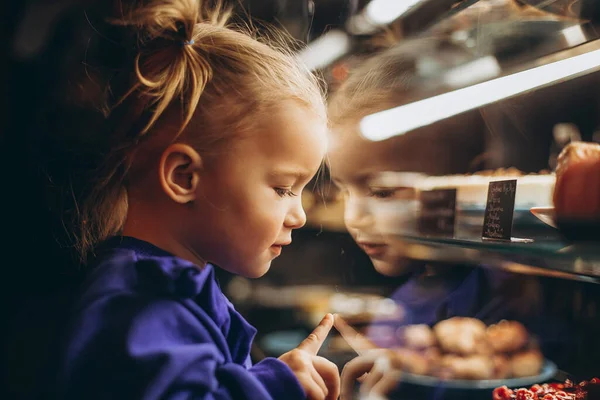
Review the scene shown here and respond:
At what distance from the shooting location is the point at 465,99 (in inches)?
46.3

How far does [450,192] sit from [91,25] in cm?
74

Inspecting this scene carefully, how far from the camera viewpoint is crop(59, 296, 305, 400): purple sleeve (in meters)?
0.70

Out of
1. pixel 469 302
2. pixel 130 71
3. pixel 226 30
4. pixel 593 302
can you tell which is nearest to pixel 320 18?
pixel 226 30

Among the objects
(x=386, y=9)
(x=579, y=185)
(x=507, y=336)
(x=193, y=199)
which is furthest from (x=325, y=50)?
(x=507, y=336)

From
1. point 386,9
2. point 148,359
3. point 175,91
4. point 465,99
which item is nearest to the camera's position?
A: point 148,359

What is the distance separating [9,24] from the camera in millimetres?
884

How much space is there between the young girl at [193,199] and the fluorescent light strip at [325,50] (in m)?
0.10

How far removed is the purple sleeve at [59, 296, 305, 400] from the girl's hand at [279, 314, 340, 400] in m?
0.06

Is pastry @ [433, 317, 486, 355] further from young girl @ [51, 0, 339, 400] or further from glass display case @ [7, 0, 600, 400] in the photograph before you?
young girl @ [51, 0, 339, 400]

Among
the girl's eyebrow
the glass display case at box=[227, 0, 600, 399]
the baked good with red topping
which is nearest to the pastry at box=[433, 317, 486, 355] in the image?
the glass display case at box=[227, 0, 600, 399]

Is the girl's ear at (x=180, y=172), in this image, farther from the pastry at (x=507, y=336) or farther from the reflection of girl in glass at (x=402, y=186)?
the pastry at (x=507, y=336)

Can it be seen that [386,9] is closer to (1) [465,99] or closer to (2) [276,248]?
(1) [465,99]

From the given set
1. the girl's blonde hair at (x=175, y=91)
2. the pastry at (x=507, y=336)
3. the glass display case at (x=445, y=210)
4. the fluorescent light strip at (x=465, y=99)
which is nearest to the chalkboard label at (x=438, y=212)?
the glass display case at (x=445, y=210)

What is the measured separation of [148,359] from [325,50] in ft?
2.04
